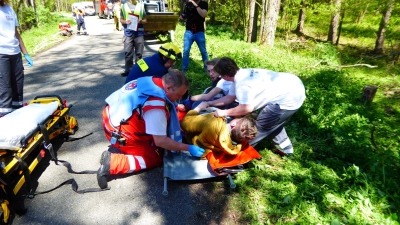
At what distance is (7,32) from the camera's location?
3318 millimetres

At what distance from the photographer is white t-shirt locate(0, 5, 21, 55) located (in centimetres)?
325

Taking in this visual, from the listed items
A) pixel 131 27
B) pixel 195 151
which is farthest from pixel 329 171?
pixel 131 27

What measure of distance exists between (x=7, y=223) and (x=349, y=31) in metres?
17.9

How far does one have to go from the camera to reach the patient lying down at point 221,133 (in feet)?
8.58

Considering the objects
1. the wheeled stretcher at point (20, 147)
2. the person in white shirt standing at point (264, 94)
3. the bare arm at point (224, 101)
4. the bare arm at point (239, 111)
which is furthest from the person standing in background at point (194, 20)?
the wheeled stretcher at point (20, 147)

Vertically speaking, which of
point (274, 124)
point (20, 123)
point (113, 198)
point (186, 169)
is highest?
point (20, 123)

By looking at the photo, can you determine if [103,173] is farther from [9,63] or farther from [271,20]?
[271,20]

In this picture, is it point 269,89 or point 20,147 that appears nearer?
point 20,147

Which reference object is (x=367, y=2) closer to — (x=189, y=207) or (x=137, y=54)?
(x=137, y=54)

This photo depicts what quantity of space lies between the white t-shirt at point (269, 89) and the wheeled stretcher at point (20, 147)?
205 centimetres

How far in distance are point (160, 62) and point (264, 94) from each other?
1553 mm

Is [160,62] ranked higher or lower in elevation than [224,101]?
higher

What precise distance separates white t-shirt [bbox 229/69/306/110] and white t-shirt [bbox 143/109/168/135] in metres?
0.94

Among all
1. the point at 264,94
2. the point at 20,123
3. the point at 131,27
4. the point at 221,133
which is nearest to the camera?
the point at 20,123
